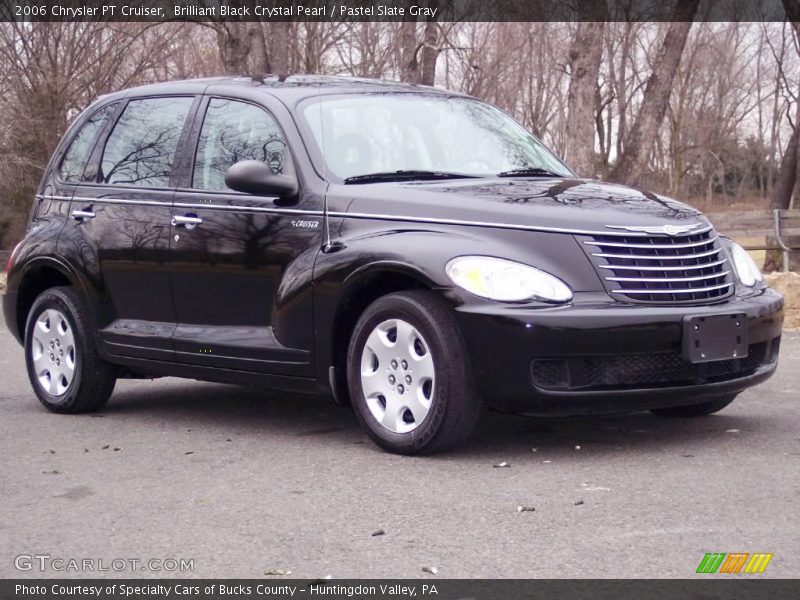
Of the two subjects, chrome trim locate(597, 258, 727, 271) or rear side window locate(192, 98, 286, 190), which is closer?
chrome trim locate(597, 258, 727, 271)

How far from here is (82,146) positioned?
8500 millimetres

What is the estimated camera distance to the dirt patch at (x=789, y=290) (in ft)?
43.2

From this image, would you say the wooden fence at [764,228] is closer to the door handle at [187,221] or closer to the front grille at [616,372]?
the door handle at [187,221]

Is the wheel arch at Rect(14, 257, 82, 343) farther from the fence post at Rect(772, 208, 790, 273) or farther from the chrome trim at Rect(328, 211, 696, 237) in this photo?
the fence post at Rect(772, 208, 790, 273)

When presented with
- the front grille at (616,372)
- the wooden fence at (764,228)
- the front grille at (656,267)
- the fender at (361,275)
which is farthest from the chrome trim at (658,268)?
the wooden fence at (764,228)

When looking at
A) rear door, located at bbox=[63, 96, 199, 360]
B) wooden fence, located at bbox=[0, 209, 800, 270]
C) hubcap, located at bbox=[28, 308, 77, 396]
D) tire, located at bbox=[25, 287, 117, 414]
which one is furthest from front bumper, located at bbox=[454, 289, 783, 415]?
wooden fence, located at bbox=[0, 209, 800, 270]

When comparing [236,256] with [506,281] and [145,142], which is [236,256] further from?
[506,281]

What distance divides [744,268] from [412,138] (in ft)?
6.00

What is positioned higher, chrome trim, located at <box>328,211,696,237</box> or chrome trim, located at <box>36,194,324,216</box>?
chrome trim, located at <box>328,211,696,237</box>

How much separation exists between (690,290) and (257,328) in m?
2.20

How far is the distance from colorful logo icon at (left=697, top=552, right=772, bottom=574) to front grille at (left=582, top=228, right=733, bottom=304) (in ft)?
6.02

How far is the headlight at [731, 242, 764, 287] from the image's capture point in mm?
6802
